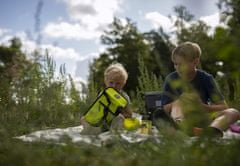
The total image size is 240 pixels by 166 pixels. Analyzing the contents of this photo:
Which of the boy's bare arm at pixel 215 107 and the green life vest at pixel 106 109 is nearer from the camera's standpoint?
A: the boy's bare arm at pixel 215 107

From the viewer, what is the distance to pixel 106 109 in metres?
5.01

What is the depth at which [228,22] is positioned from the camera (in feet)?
6.72

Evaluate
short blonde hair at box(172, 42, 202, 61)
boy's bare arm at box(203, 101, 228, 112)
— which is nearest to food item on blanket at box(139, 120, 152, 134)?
boy's bare arm at box(203, 101, 228, 112)

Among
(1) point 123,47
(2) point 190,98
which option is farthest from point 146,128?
(1) point 123,47

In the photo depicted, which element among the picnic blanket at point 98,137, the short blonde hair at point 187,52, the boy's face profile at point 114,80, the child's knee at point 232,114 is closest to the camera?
the picnic blanket at point 98,137

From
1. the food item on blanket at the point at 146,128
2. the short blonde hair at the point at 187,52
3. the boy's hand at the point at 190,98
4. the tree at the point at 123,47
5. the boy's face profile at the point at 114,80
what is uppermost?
the tree at the point at 123,47

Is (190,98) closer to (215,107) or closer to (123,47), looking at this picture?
(215,107)

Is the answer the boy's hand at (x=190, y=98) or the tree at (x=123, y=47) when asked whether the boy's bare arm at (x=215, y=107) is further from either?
the tree at (x=123, y=47)

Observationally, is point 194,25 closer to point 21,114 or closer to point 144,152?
point 21,114

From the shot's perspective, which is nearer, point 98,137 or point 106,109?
point 98,137

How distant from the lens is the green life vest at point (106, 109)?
5.00 m

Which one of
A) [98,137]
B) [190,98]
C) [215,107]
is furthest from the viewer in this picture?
[215,107]

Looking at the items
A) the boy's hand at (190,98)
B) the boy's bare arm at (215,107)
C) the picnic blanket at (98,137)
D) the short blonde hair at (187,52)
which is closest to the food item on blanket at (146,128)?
the picnic blanket at (98,137)

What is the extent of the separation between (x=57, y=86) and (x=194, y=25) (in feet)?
109
